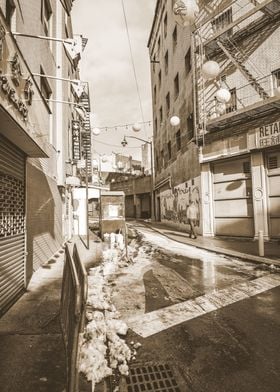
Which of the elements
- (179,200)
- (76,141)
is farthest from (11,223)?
(179,200)

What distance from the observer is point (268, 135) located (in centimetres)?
1285

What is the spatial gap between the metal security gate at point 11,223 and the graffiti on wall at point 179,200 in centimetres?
1210

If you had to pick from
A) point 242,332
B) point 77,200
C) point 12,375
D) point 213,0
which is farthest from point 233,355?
point 213,0

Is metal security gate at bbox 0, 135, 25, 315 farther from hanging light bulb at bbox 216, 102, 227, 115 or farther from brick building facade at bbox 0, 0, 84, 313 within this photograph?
hanging light bulb at bbox 216, 102, 227, 115

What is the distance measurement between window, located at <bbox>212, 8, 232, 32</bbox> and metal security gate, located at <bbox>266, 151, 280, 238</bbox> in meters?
8.17

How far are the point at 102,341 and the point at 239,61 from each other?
15186 millimetres

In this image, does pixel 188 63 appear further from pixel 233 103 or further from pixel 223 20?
pixel 233 103

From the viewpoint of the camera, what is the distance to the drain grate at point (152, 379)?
288 cm

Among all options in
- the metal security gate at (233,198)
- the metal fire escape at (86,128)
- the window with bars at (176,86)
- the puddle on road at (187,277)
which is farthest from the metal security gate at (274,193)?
the metal fire escape at (86,128)

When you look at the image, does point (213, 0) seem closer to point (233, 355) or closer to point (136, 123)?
point (136, 123)

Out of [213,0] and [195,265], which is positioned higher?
[213,0]

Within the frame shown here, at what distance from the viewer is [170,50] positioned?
23531 millimetres

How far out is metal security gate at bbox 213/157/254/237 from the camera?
14414 mm

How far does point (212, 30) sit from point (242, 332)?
17.1 meters
